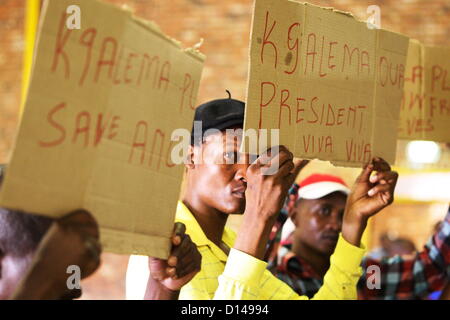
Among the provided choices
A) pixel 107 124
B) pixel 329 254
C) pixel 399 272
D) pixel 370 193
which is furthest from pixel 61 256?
pixel 399 272

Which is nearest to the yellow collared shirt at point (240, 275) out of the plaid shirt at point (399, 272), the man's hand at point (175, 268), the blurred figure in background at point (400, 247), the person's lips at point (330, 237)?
the man's hand at point (175, 268)

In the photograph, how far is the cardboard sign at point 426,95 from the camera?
1.94 meters

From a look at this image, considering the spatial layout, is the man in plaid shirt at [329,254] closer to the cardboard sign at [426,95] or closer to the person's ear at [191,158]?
the cardboard sign at [426,95]

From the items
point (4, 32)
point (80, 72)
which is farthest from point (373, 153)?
point (4, 32)

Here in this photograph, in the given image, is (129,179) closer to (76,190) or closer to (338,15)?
(76,190)

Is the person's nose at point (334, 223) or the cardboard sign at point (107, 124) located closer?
the cardboard sign at point (107, 124)

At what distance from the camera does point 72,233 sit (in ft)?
3.30

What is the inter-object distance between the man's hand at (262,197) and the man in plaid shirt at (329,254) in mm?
881

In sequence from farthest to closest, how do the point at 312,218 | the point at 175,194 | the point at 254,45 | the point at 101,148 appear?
the point at 312,218 → the point at 254,45 → the point at 175,194 → the point at 101,148

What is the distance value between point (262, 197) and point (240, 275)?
15 cm

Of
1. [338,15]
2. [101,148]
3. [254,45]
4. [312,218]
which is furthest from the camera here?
[312,218]

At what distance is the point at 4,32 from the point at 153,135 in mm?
4040
